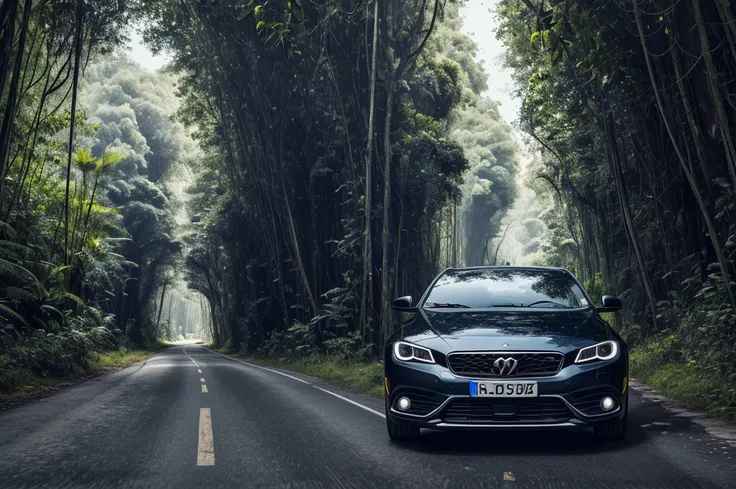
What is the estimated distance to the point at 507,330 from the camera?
246 inches

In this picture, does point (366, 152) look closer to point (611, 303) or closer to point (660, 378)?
point (660, 378)

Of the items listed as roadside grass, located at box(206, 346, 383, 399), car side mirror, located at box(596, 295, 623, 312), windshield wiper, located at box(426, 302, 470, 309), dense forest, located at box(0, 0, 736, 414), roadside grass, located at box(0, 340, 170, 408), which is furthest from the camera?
roadside grass, located at box(206, 346, 383, 399)

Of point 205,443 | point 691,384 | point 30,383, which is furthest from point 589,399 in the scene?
point 30,383

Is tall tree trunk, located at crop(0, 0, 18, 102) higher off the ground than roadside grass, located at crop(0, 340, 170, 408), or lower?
higher

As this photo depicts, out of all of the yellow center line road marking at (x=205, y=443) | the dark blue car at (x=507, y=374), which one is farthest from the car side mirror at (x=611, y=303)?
A: the yellow center line road marking at (x=205, y=443)

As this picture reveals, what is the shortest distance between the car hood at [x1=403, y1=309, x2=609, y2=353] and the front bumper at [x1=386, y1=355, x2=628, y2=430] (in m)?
0.23

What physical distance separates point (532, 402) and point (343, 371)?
39.5 feet

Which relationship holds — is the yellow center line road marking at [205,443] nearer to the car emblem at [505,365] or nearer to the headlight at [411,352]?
the headlight at [411,352]

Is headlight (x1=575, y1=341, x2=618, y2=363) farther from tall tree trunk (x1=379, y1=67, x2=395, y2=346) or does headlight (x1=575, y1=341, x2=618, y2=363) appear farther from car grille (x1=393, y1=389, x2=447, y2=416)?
tall tree trunk (x1=379, y1=67, x2=395, y2=346)

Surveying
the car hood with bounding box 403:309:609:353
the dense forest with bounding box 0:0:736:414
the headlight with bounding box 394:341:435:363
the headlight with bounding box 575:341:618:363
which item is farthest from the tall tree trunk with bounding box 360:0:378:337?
the headlight with bounding box 575:341:618:363

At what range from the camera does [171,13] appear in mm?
22359

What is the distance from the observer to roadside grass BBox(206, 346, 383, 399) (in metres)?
13.4

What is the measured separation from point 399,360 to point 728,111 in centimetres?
647

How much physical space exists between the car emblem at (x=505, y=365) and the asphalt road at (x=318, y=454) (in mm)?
629
